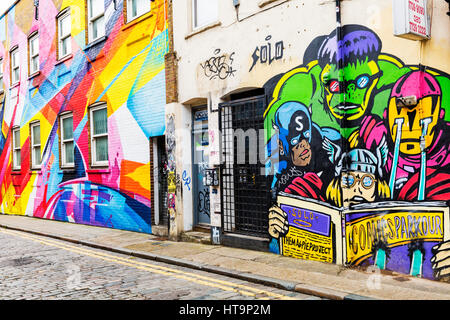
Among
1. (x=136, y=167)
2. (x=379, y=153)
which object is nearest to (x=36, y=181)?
(x=136, y=167)

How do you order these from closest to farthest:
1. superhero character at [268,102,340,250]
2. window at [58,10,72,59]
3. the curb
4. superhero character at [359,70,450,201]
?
the curb < superhero character at [359,70,450,201] < superhero character at [268,102,340,250] < window at [58,10,72,59]

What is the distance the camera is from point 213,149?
32.9 feet

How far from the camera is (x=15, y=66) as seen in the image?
821 inches

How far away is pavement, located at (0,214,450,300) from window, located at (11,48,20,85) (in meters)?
11.8

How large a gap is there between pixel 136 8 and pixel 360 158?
860 cm

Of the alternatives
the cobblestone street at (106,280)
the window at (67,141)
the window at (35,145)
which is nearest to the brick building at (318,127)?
the cobblestone street at (106,280)

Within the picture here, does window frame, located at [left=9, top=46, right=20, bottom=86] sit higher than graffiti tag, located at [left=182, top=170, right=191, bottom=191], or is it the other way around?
window frame, located at [left=9, top=46, right=20, bottom=86]

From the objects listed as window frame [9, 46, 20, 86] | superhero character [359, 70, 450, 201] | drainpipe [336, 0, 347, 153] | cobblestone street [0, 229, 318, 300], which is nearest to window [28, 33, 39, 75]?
window frame [9, 46, 20, 86]

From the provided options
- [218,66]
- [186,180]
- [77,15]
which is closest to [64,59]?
[77,15]

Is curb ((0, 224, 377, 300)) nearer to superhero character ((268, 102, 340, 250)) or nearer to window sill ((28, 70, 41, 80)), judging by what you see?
superhero character ((268, 102, 340, 250))

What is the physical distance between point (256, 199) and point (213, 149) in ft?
5.35

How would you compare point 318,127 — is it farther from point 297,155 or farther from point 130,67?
point 130,67

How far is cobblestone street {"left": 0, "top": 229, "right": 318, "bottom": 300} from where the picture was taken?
625 centimetres
